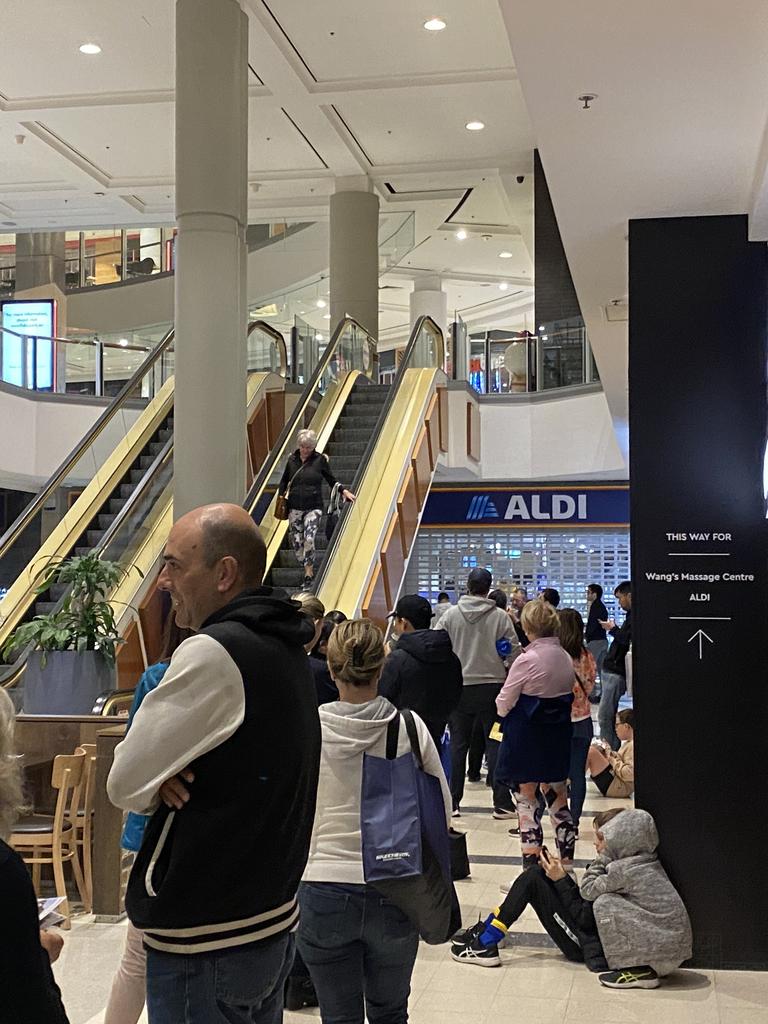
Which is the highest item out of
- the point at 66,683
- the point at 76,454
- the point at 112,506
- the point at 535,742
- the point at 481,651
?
the point at 76,454

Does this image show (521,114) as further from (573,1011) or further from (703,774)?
(573,1011)

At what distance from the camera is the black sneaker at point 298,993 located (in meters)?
4.74

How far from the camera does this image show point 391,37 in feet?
39.4

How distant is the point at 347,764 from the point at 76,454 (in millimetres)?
9015

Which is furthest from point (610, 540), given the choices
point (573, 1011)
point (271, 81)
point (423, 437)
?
point (573, 1011)

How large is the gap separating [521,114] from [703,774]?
412 inches

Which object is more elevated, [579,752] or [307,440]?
[307,440]

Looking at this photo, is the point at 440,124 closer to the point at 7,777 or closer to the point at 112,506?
the point at 112,506

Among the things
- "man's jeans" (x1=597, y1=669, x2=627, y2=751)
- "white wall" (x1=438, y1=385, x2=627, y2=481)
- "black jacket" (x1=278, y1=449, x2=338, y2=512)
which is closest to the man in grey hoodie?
"man's jeans" (x1=597, y1=669, x2=627, y2=751)

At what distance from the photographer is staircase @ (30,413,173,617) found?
10.8m

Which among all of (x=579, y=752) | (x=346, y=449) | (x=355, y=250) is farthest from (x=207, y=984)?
(x=355, y=250)

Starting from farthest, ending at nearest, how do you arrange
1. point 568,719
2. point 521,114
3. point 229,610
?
point 521,114 < point 568,719 < point 229,610

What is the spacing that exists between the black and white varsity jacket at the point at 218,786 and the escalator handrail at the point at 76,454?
8.77 m

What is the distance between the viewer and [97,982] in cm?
509
